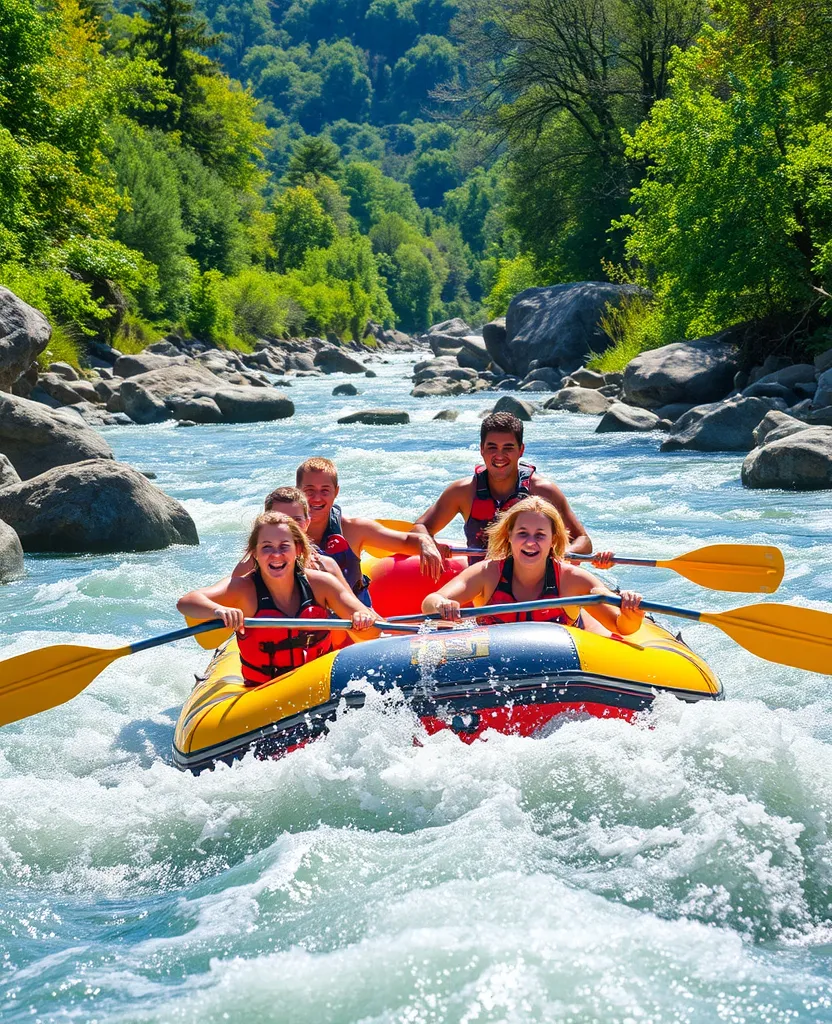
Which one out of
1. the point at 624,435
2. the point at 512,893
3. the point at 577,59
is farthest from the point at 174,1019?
the point at 577,59

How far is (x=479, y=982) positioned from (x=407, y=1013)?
177 millimetres

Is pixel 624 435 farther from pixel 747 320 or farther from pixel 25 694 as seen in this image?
pixel 25 694

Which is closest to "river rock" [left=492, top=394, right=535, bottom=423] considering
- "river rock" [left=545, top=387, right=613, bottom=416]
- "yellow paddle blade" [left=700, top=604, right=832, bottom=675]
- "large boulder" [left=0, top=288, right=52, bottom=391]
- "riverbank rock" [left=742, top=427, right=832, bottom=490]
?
"river rock" [left=545, top=387, right=613, bottom=416]

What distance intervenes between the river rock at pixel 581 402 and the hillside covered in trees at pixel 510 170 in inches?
51.3

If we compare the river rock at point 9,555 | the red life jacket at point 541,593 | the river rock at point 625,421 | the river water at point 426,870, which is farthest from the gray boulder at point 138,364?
the red life jacket at point 541,593

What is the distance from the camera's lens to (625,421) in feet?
45.5

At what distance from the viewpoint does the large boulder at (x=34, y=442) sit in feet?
28.7

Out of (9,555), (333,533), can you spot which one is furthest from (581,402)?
(333,533)

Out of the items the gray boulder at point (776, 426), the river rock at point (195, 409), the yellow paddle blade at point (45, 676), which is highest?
the river rock at point (195, 409)

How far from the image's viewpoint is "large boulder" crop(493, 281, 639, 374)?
2075cm

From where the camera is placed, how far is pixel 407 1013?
245 centimetres

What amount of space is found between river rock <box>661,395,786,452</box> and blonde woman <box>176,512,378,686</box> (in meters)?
8.35

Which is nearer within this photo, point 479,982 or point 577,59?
point 479,982

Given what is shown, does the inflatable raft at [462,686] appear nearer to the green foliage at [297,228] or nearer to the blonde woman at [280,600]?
the blonde woman at [280,600]
